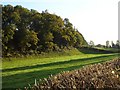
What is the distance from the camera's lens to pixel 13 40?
39.4 metres

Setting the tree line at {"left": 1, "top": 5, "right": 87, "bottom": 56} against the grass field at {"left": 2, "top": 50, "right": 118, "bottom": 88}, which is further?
the tree line at {"left": 1, "top": 5, "right": 87, "bottom": 56}

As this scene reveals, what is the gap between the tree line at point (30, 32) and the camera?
38.7 m

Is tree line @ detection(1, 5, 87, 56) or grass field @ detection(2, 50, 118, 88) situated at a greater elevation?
tree line @ detection(1, 5, 87, 56)

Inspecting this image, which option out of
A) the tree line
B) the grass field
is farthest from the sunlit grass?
the tree line

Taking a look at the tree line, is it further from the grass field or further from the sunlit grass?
the sunlit grass

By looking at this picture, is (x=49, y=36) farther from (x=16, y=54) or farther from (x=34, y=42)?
(x=16, y=54)

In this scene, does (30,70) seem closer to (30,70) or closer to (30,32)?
(30,70)

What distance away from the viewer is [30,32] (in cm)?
3984

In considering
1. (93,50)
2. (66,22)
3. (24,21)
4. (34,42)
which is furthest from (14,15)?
(93,50)

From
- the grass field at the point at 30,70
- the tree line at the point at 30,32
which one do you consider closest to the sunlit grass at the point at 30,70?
the grass field at the point at 30,70

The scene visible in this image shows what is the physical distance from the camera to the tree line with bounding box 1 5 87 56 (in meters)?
38.7

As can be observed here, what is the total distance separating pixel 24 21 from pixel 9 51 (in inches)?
193

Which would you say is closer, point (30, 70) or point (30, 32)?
point (30, 70)

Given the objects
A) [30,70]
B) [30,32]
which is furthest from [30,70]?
[30,32]
